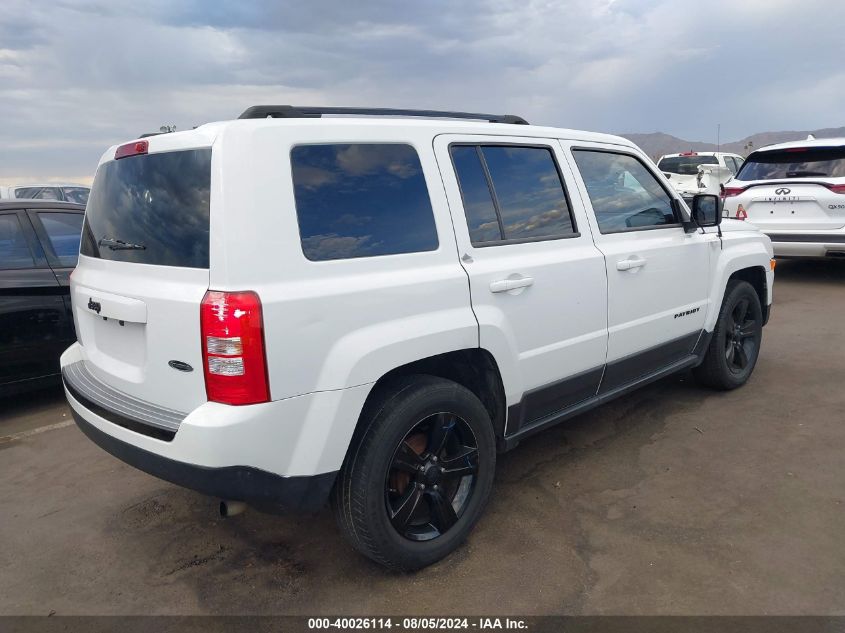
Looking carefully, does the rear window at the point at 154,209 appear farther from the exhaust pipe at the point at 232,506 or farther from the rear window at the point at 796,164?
the rear window at the point at 796,164

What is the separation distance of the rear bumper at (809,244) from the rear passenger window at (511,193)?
582 centimetres

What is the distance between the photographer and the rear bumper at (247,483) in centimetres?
225

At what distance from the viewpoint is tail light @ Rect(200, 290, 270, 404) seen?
2.16 meters

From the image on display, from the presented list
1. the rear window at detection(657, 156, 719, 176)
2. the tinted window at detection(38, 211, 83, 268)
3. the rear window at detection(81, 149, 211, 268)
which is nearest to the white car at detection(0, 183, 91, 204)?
the tinted window at detection(38, 211, 83, 268)

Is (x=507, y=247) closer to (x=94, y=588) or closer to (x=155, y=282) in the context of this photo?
(x=155, y=282)

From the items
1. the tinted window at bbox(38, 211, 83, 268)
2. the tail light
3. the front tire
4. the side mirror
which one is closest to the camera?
the tail light

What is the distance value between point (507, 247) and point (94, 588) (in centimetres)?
237

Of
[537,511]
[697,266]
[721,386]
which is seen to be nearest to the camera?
[537,511]

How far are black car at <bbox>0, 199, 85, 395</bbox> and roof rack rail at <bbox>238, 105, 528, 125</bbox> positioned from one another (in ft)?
10.1

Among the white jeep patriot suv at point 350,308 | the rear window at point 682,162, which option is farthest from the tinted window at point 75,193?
the rear window at point 682,162

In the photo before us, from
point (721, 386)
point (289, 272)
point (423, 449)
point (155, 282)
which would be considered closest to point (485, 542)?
point (423, 449)

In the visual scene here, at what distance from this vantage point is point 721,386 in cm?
475

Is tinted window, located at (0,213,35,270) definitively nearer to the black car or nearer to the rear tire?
the black car

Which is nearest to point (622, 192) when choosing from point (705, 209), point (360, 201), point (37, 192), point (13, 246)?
point (705, 209)
